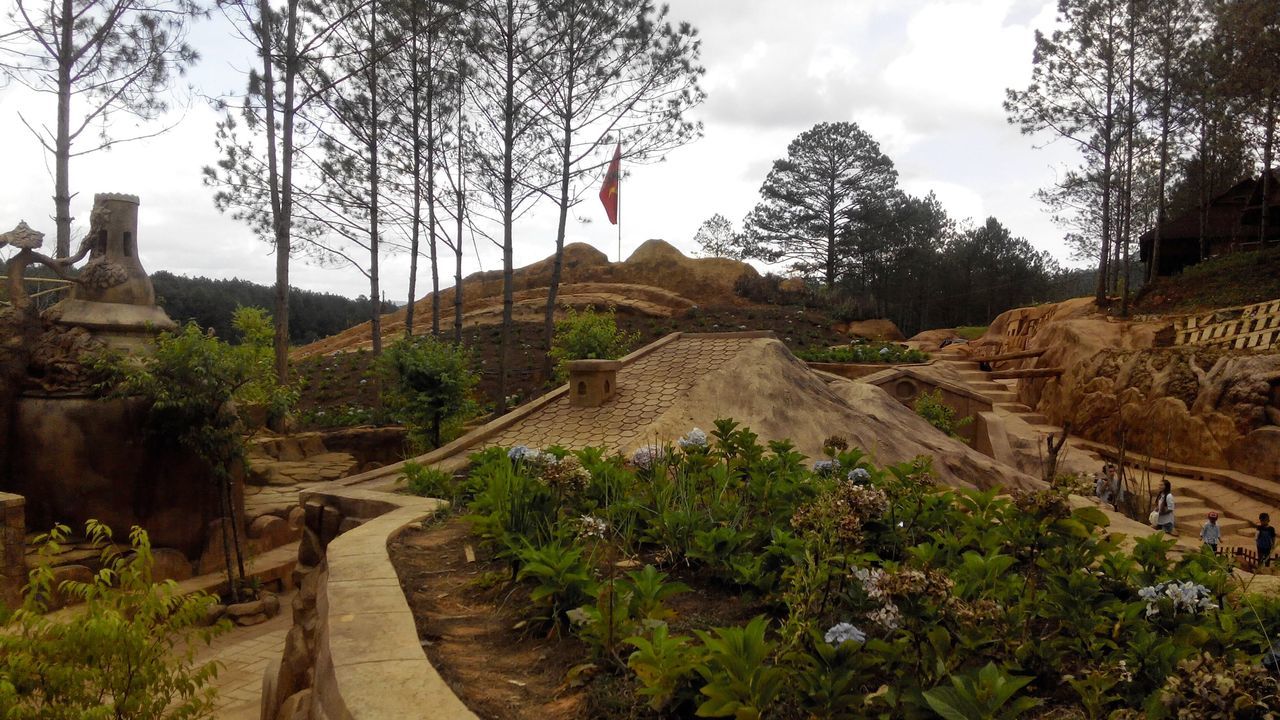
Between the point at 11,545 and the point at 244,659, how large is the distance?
2.17 meters

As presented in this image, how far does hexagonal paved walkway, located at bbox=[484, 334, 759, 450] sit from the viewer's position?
29.4 ft

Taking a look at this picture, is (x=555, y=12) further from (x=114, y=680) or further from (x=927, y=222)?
(x=927, y=222)

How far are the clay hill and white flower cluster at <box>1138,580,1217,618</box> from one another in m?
21.1

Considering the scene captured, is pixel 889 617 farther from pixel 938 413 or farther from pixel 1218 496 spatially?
pixel 1218 496

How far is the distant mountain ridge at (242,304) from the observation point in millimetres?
21812

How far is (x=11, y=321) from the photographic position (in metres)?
8.16

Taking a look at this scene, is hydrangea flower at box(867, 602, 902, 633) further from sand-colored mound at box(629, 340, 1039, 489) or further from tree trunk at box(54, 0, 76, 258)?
tree trunk at box(54, 0, 76, 258)

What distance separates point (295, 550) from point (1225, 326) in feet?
58.8

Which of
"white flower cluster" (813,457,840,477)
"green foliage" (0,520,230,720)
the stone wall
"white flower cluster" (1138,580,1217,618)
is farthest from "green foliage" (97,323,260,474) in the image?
"white flower cluster" (1138,580,1217,618)

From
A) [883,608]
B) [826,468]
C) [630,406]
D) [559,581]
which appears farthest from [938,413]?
[883,608]

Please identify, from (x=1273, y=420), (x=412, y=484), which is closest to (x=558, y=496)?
(x=412, y=484)

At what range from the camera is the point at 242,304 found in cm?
2411

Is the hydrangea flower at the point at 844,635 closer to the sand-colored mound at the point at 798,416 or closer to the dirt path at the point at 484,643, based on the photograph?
the dirt path at the point at 484,643

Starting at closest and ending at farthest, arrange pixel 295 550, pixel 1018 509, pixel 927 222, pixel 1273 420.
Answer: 1. pixel 1018 509
2. pixel 295 550
3. pixel 1273 420
4. pixel 927 222
